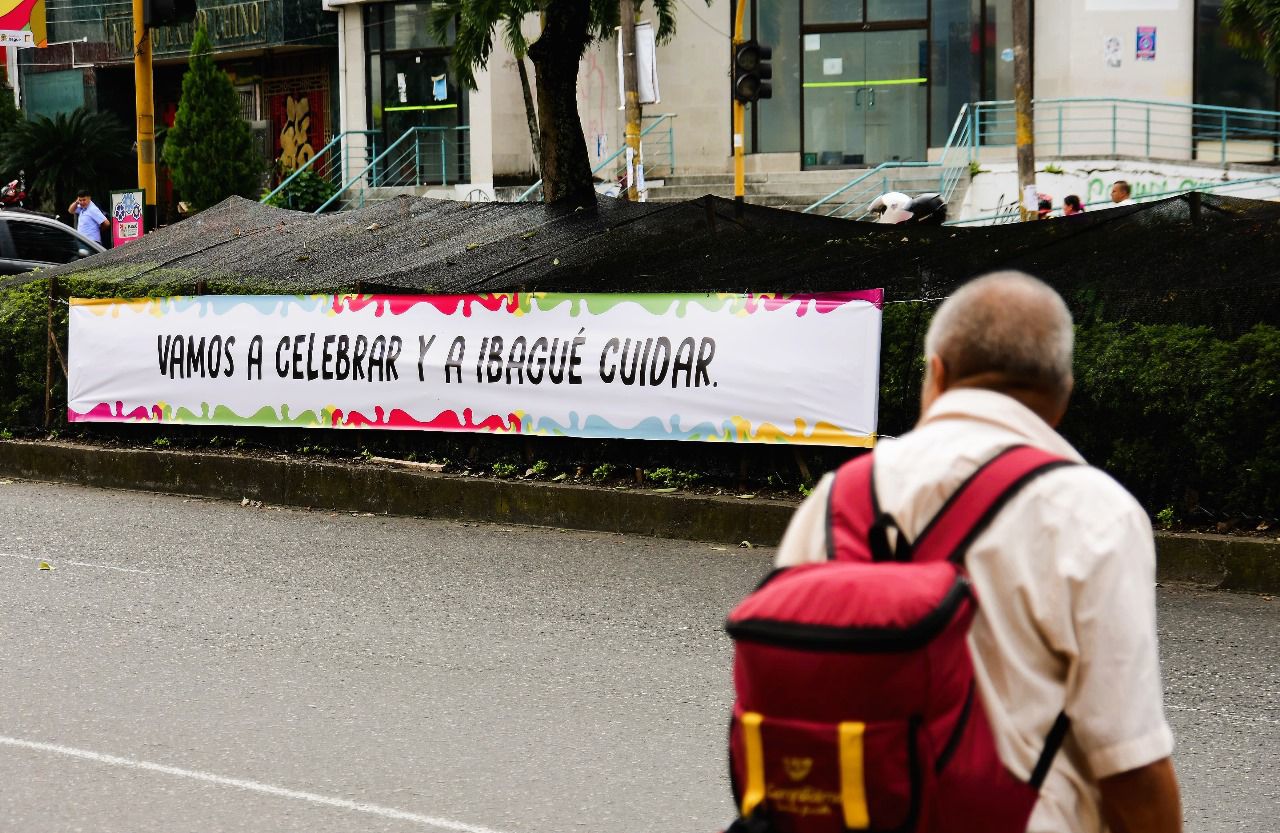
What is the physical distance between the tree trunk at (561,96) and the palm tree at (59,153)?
73.2 ft

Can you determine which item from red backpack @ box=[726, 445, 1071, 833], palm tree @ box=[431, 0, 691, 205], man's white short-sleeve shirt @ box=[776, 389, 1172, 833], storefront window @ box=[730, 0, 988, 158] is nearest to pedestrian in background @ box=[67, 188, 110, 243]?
storefront window @ box=[730, 0, 988, 158]

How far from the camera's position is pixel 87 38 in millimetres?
38688

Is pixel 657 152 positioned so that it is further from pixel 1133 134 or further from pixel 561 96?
pixel 561 96

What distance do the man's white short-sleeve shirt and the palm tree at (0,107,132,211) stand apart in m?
34.6

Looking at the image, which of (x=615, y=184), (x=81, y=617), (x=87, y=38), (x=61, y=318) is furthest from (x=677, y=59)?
(x=81, y=617)

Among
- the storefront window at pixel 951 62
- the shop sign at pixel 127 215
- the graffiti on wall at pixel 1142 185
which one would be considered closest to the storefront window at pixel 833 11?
the storefront window at pixel 951 62

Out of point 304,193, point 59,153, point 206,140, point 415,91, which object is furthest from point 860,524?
point 59,153

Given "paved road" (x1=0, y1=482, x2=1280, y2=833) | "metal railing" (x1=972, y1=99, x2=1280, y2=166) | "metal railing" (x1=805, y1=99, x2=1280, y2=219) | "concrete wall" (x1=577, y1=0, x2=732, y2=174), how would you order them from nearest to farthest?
1. "paved road" (x1=0, y1=482, x2=1280, y2=833)
2. "metal railing" (x1=805, y1=99, x2=1280, y2=219)
3. "metal railing" (x1=972, y1=99, x2=1280, y2=166)
4. "concrete wall" (x1=577, y1=0, x2=732, y2=174)

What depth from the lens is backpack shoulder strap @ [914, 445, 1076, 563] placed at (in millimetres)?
2266

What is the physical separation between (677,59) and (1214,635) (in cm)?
2509

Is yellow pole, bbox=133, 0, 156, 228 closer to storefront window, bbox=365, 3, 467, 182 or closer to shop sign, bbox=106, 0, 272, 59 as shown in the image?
storefront window, bbox=365, 3, 467, 182

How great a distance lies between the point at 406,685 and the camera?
6820 millimetres

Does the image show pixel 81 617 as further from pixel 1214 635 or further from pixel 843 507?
pixel 843 507

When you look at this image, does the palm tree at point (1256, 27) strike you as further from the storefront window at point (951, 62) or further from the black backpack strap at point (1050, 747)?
the black backpack strap at point (1050, 747)
